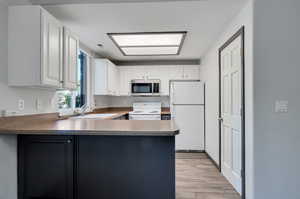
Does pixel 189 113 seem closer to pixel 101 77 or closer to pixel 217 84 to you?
pixel 217 84

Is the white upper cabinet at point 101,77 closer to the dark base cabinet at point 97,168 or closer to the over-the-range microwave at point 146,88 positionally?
the over-the-range microwave at point 146,88

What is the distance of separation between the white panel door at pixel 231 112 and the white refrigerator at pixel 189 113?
129 centimetres

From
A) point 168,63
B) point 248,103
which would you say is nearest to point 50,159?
point 248,103

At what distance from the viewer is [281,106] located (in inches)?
79.0

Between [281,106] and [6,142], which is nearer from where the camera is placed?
[6,142]

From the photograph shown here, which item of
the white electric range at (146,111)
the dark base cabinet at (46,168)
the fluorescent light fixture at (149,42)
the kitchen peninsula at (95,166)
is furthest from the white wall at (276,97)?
the white electric range at (146,111)

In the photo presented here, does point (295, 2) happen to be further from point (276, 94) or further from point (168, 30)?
point (168, 30)

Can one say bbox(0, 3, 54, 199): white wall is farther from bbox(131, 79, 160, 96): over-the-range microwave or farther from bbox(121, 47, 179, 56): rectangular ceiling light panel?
bbox(131, 79, 160, 96): over-the-range microwave

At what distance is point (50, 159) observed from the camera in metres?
1.81

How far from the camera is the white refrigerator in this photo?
4367 millimetres

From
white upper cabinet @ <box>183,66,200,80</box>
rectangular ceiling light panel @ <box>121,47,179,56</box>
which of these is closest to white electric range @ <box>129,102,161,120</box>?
white upper cabinet @ <box>183,66,200,80</box>

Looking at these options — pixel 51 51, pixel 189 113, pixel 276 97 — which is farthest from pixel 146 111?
pixel 276 97

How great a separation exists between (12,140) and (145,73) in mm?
3498

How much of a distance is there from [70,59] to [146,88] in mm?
2561
